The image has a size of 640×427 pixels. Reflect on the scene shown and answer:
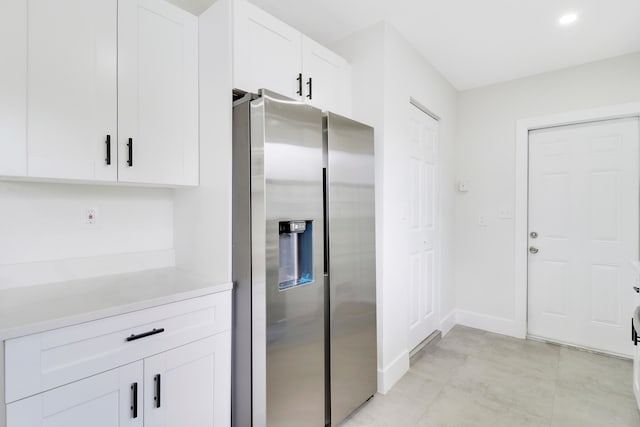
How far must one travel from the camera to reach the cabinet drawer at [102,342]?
996 millimetres

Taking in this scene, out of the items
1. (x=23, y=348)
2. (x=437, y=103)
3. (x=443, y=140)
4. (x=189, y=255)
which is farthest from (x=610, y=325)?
(x=23, y=348)

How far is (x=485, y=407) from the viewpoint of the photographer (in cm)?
201

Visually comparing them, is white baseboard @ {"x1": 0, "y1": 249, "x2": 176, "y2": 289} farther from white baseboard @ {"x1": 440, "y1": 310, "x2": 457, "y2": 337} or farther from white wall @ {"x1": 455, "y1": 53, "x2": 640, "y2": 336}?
white wall @ {"x1": 455, "y1": 53, "x2": 640, "y2": 336}

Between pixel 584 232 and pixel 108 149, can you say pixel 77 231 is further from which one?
pixel 584 232

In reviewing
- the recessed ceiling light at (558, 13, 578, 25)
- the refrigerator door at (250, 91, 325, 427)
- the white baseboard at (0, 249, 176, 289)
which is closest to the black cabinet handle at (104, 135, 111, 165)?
the white baseboard at (0, 249, 176, 289)

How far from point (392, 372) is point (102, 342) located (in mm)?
1888

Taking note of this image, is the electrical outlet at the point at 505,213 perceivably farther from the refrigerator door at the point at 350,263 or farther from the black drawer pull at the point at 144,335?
the black drawer pull at the point at 144,335

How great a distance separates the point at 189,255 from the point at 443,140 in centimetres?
267

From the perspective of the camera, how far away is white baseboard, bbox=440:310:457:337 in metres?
3.16

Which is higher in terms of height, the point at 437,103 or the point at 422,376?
the point at 437,103

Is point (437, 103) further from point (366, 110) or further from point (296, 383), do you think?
point (296, 383)

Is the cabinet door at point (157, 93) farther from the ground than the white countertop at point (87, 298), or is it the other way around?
the cabinet door at point (157, 93)

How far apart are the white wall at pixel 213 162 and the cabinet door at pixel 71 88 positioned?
43cm

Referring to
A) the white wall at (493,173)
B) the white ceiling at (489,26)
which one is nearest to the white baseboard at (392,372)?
the white wall at (493,173)
